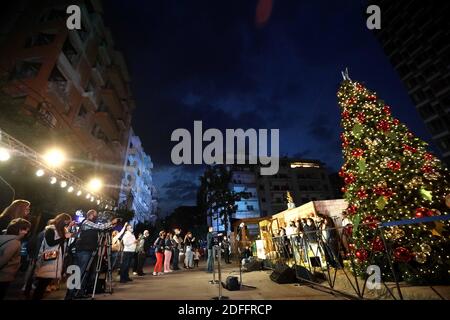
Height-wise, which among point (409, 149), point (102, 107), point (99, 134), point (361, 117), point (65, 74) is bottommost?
point (409, 149)

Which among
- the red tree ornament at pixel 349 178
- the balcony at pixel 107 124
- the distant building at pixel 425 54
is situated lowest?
the red tree ornament at pixel 349 178

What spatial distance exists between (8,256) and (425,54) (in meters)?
55.0

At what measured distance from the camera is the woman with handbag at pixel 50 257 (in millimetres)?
4281

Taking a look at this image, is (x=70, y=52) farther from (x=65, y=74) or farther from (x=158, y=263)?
(x=158, y=263)

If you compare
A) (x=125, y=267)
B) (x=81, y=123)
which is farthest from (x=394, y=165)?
(x=81, y=123)

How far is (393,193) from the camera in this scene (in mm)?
6004

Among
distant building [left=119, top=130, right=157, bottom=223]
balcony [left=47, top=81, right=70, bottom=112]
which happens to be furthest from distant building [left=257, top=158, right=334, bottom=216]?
balcony [left=47, top=81, right=70, bottom=112]

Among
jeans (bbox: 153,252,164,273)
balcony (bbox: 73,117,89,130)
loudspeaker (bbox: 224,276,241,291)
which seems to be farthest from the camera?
balcony (bbox: 73,117,89,130)

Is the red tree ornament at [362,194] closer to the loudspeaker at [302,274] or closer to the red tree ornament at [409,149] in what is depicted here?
the red tree ornament at [409,149]

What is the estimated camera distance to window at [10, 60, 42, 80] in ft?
50.0

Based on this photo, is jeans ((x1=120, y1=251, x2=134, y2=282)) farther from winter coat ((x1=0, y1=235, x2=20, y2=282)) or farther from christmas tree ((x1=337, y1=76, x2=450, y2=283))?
christmas tree ((x1=337, y1=76, x2=450, y2=283))

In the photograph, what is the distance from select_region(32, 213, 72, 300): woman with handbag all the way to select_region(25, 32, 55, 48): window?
18.7 meters

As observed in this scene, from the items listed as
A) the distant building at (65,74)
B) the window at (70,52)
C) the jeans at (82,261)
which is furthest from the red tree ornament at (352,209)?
the window at (70,52)
